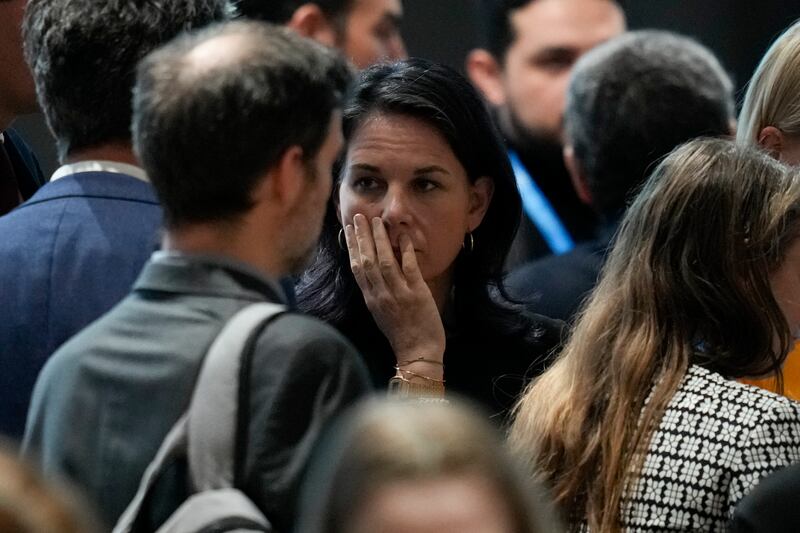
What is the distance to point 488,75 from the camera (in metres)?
6.90

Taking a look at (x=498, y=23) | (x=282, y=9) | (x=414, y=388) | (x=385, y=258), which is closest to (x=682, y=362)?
(x=414, y=388)

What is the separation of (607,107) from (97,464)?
108 inches

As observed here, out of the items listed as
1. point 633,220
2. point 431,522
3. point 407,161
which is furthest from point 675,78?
point 431,522

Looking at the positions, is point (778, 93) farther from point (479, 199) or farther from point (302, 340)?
point (302, 340)

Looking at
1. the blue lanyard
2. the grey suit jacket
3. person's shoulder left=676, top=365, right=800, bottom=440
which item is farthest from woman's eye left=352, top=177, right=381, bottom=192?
the blue lanyard

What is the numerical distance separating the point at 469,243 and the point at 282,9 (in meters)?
1.68

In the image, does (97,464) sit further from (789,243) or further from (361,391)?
(789,243)

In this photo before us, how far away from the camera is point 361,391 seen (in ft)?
Answer: 7.79

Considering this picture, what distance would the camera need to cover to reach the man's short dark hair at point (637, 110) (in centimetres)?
477

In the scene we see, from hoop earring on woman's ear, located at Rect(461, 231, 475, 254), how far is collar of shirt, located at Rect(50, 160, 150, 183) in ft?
3.33

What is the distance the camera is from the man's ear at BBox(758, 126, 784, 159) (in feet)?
13.7

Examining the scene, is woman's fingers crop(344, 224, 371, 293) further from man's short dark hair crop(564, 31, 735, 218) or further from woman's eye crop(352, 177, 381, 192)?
man's short dark hair crop(564, 31, 735, 218)

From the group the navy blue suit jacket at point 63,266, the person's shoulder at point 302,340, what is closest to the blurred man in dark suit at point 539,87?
the navy blue suit jacket at point 63,266

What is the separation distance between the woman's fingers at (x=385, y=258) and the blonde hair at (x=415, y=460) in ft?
6.05
